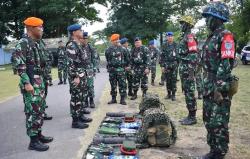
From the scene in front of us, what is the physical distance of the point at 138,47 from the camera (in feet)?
38.9

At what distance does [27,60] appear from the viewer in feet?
21.2

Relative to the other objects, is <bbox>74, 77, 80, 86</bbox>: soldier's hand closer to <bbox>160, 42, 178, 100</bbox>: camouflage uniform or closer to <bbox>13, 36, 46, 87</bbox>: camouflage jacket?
<bbox>13, 36, 46, 87</bbox>: camouflage jacket

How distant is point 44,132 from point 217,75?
423cm

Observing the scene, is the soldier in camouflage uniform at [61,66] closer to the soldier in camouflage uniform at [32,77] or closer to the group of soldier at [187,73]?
the group of soldier at [187,73]

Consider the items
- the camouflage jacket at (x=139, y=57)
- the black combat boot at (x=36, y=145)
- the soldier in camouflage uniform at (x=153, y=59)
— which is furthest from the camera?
the soldier in camouflage uniform at (x=153, y=59)

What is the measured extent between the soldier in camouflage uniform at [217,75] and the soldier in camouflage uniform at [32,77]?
2939 millimetres

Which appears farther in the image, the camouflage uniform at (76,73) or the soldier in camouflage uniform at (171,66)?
the soldier in camouflage uniform at (171,66)

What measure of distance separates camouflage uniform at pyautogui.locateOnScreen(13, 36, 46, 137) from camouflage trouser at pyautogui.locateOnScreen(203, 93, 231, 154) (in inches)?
117

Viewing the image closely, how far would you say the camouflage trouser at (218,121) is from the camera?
17.6ft

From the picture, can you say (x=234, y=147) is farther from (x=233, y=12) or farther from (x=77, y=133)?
(x=233, y=12)

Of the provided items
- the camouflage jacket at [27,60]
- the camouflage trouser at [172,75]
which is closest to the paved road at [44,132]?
the camouflage jacket at [27,60]

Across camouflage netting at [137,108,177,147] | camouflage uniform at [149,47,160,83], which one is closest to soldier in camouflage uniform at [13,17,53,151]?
camouflage netting at [137,108,177,147]

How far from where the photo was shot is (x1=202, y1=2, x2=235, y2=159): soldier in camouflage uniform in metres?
5.22

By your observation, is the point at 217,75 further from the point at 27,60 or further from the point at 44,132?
the point at 44,132
